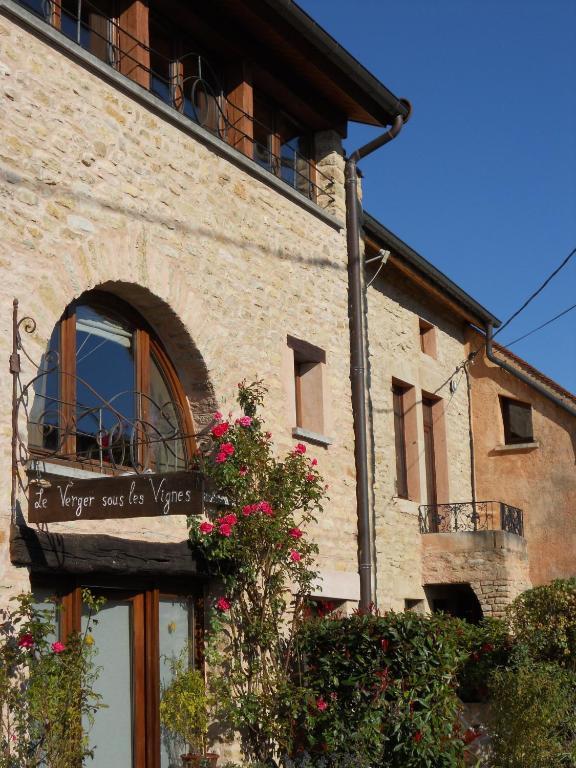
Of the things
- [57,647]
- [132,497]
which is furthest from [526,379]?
[57,647]

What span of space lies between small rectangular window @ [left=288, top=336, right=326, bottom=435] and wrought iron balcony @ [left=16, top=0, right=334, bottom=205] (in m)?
1.71

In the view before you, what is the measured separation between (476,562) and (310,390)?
3.79 m

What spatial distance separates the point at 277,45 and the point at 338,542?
4803mm

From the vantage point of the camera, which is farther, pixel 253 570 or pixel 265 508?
pixel 253 570

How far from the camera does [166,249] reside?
8648 mm

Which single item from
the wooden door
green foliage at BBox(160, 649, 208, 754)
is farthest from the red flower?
the wooden door

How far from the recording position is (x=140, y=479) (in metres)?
6.61

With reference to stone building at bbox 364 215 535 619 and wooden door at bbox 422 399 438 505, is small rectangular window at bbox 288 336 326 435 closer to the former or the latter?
stone building at bbox 364 215 535 619

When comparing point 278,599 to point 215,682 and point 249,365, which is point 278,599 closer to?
point 215,682

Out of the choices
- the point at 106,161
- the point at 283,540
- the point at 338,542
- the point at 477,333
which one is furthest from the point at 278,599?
the point at 477,333

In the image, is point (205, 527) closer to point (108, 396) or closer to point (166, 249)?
point (108, 396)

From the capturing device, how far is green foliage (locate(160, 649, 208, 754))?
820 cm

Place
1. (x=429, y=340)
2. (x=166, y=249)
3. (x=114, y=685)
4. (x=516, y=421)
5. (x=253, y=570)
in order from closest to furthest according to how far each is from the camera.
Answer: (x=114, y=685) → (x=166, y=249) → (x=253, y=570) → (x=429, y=340) → (x=516, y=421)

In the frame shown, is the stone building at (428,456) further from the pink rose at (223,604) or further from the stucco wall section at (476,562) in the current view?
the pink rose at (223,604)
